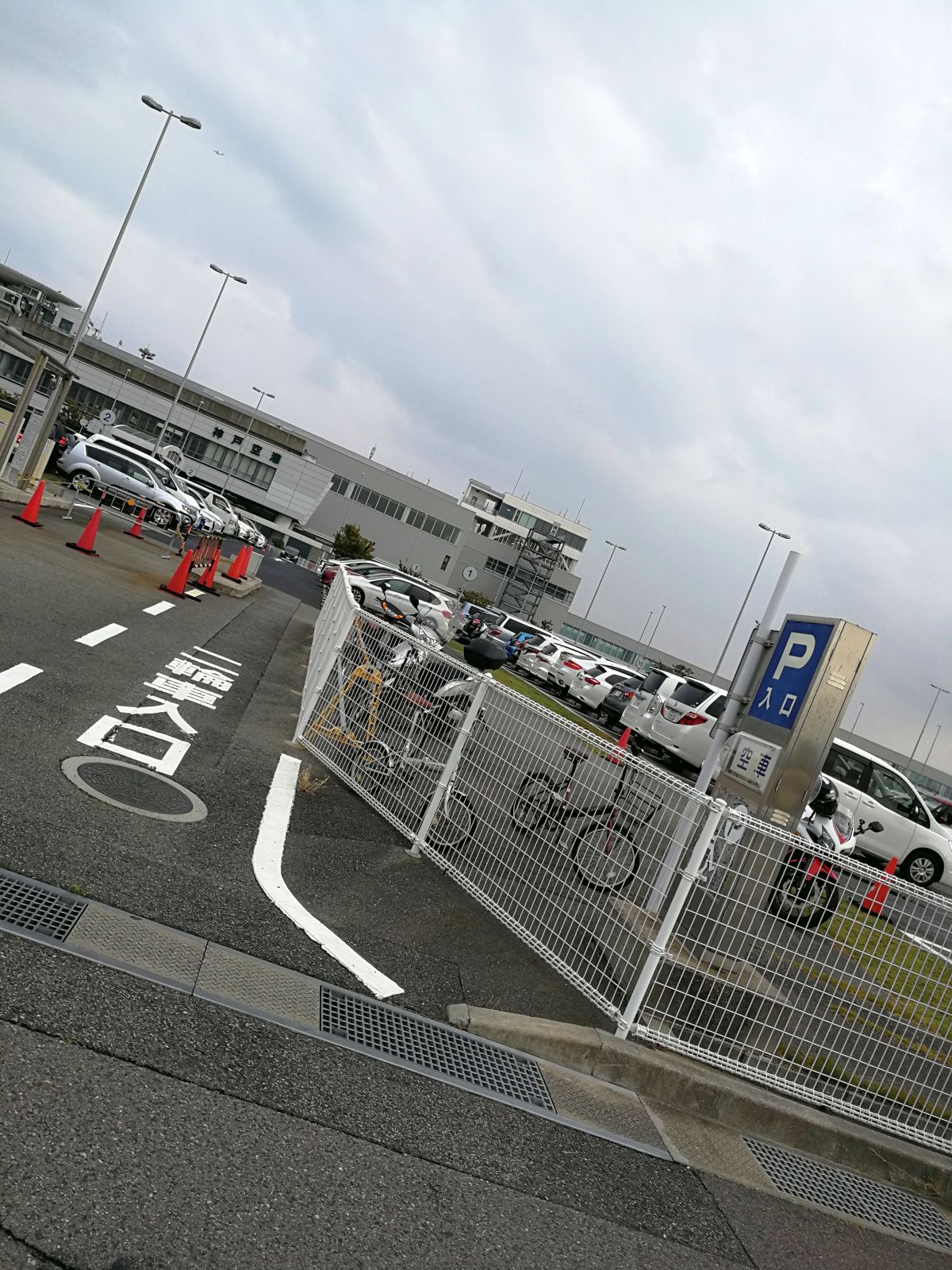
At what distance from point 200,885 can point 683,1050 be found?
2.52m

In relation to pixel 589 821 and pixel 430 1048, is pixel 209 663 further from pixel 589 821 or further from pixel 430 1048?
pixel 430 1048

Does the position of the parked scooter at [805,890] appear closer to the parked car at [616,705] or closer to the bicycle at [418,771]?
the bicycle at [418,771]

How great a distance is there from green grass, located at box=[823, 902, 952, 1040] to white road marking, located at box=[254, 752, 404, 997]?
7.24 feet

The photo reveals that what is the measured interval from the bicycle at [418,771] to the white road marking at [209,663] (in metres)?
3.83

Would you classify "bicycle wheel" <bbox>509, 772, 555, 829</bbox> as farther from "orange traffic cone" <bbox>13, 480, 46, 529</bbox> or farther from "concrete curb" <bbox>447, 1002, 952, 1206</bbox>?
"orange traffic cone" <bbox>13, 480, 46, 529</bbox>

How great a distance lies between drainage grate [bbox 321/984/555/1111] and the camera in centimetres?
412

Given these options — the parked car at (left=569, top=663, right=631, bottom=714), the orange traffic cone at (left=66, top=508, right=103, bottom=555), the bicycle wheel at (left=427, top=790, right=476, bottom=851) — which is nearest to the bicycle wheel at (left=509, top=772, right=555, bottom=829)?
the bicycle wheel at (left=427, top=790, right=476, bottom=851)

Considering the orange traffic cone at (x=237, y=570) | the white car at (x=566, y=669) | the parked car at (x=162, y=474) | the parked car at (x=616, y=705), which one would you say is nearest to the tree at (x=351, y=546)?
the parked car at (x=162, y=474)

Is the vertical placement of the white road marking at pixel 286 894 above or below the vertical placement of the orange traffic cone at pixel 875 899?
below

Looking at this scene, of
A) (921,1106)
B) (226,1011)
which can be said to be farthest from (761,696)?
(226,1011)

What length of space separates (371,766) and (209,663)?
4.42m

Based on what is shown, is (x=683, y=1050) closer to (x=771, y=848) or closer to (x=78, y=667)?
(x=771, y=848)

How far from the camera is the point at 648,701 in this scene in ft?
66.9

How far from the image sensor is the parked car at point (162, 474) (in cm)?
3288
